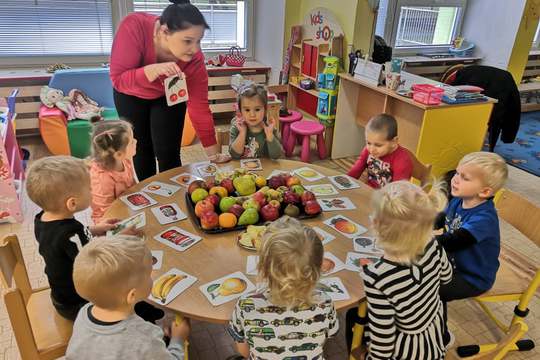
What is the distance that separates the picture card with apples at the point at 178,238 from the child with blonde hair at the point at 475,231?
104 centimetres

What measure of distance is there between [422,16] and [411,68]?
529 mm

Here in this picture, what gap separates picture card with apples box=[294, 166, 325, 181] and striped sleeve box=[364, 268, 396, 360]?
959 millimetres

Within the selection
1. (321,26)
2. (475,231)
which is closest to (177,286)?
(475,231)

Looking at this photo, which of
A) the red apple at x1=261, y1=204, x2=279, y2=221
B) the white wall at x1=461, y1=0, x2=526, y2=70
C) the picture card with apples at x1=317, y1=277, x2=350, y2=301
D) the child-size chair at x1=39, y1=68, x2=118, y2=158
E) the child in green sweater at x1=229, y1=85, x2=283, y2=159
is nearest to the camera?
the picture card with apples at x1=317, y1=277, x2=350, y2=301

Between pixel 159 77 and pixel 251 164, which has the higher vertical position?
pixel 159 77

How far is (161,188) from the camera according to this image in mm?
2148

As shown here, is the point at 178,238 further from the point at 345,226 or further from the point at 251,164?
the point at 251,164

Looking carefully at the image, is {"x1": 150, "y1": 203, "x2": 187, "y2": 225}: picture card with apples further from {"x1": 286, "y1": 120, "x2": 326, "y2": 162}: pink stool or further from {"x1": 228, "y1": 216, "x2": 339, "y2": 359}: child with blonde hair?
{"x1": 286, "y1": 120, "x2": 326, "y2": 162}: pink stool

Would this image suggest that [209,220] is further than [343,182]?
No

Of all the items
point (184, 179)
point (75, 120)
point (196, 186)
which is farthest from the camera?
point (75, 120)

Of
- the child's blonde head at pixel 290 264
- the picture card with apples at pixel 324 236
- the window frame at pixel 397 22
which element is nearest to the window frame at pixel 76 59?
the window frame at pixel 397 22

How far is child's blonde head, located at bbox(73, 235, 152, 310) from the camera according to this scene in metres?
1.15

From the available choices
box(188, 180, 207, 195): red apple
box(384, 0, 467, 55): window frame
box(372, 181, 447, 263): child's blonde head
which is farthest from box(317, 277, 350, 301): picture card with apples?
box(384, 0, 467, 55): window frame

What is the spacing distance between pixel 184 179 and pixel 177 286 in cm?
88
